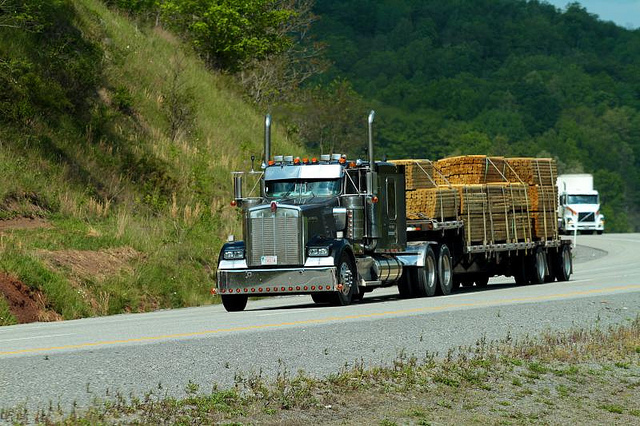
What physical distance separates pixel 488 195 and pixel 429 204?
2867 mm

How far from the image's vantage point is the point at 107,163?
3791 centimetres

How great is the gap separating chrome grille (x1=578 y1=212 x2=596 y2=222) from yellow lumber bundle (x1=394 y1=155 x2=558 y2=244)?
48.8m

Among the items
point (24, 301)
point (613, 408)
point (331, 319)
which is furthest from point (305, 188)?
point (613, 408)

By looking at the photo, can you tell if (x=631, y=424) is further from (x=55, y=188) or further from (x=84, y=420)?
(x=55, y=188)

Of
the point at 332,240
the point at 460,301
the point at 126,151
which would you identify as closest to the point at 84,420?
the point at 332,240

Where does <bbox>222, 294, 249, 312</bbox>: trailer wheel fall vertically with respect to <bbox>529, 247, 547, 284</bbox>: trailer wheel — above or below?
below

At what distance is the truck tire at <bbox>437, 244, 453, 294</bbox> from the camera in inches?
1121

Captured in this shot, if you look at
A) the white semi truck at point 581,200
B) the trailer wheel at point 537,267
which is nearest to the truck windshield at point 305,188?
the trailer wheel at point 537,267

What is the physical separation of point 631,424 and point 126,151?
2842 centimetres

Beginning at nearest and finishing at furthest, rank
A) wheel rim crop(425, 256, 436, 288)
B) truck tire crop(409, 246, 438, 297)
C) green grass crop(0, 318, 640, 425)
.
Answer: green grass crop(0, 318, 640, 425)
truck tire crop(409, 246, 438, 297)
wheel rim crop(425, 256, 436, 288)

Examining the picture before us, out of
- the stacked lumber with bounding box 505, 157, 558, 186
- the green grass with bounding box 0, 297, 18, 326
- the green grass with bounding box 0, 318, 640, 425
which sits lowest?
the green grass with bounding box 0, 318, 640, 425

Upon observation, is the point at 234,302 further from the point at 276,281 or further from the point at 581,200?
the point at 581,200

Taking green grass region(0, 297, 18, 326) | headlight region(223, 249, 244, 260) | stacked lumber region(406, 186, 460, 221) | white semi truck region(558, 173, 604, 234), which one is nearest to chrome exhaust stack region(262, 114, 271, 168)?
headlight region(223, 249, 244, 260)

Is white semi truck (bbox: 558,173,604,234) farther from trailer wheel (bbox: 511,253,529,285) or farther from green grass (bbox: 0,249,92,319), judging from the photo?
green grass (bbox: 0,249,92,319)
